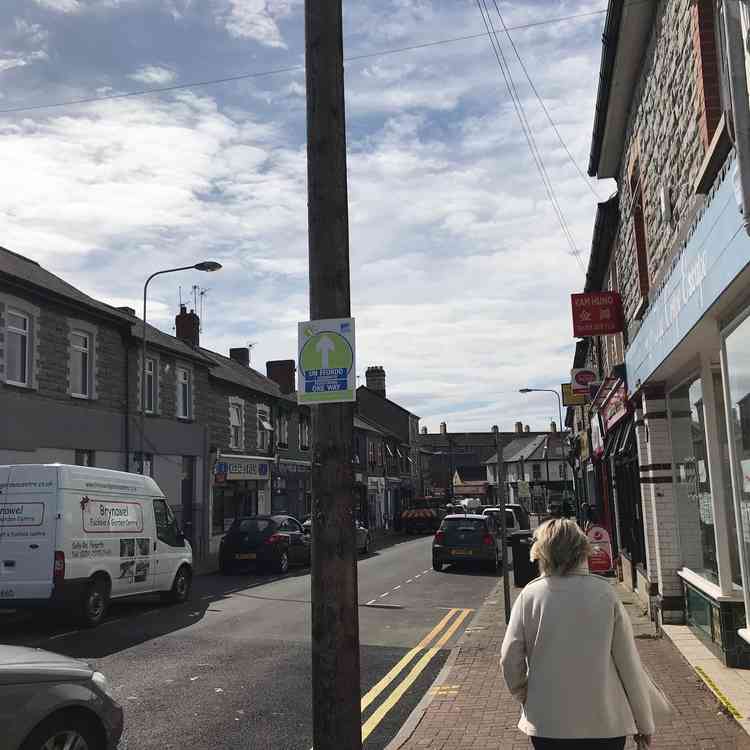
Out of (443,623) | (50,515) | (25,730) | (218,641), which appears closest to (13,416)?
(50,515)

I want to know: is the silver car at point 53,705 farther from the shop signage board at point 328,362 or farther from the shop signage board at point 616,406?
the shop signage board at point 616,406

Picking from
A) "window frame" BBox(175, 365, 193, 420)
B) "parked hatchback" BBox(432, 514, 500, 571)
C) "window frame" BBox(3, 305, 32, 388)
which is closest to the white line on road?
"window frame" BBox(3, 305, 32, 388)

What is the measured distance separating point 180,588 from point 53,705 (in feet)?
35.6

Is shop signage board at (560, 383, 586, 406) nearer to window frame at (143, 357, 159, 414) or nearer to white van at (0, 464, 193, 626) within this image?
window frame at (143, 357, 159, 414)

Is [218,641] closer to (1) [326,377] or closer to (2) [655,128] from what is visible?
(1) [326,377]

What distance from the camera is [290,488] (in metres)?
38.0

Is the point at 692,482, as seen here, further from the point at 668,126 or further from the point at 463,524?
the point at 463,524

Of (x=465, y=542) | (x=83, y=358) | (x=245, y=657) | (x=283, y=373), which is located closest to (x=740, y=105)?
(x=245, y=657)

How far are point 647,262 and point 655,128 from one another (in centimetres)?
265

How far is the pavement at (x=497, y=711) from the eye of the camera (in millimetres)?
5902

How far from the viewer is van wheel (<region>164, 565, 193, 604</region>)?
15.1 metres

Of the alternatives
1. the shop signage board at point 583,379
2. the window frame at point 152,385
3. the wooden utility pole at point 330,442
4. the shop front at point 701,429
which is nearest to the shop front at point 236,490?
the window frame at point 152,385

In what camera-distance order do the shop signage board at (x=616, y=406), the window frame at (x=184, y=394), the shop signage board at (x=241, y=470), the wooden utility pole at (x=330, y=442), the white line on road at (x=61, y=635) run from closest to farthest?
the wooden utility pole at (x=330, y=442)
the white line on road at (x=61, y=635)
the shop signage board at (x=616, y=406)
the window frame at (x=184, y=394)
the shop signage board at (x=241, y=470)

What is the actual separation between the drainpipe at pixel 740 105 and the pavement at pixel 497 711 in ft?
8.79
